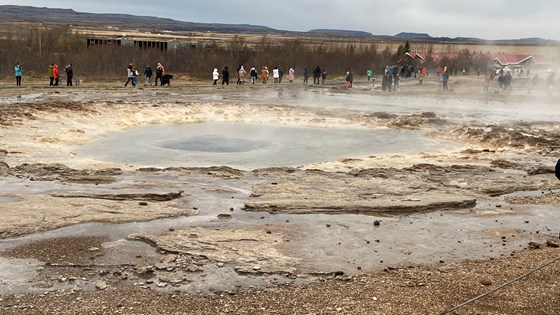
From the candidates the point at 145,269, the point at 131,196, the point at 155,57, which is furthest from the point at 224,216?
the point at 155,57

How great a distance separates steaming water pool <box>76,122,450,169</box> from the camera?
1305 centimetres

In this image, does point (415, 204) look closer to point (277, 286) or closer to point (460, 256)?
point (460, 256)

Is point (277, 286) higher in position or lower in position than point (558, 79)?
lower

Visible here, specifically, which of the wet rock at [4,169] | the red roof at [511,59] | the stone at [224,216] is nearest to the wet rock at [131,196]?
the stone at [224,216]

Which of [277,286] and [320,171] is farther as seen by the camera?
[320,171]

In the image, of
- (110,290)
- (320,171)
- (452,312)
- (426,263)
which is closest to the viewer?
(452,312)

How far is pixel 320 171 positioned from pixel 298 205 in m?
2.93

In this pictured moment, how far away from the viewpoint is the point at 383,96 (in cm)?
2938

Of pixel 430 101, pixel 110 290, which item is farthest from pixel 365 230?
pixel 430 101

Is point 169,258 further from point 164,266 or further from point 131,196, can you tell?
point 131,196

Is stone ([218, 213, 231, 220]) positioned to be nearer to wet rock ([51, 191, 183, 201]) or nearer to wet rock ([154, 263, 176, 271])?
wet rock ([51, 191, 183, 201])

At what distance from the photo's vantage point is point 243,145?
15086 mm

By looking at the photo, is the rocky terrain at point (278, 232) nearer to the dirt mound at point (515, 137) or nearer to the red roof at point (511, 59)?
the dirt mound at point (515, 137)

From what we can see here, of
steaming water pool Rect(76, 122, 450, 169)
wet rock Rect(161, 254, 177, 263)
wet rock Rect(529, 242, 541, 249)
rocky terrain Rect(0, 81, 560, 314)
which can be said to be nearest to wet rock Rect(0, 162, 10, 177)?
rocky terrain Rect(0, 81, 560, 314)
